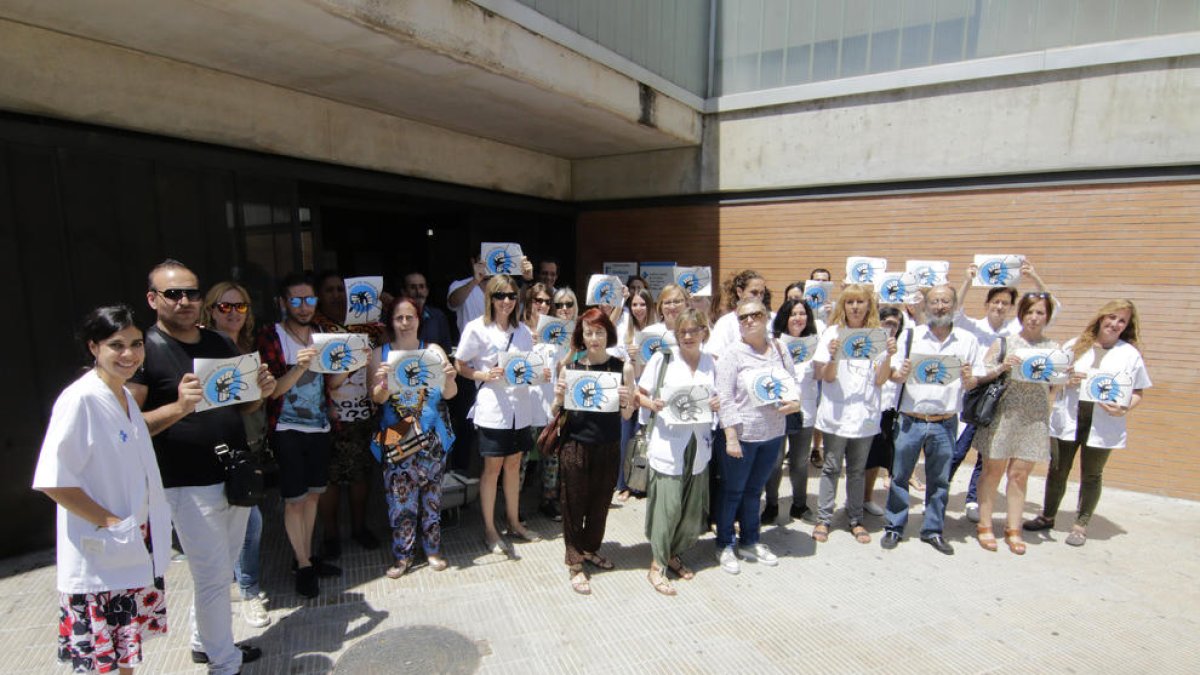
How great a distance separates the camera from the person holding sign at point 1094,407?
442 centimetres

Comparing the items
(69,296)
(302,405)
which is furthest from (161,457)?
(69,296)

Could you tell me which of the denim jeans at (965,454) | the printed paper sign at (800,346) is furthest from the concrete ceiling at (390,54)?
the denim jeans at (965,454)

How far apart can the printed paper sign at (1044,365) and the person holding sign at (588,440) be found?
2.96m

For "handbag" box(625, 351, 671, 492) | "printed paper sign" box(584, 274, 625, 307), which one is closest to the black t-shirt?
"handbag" box(625, 351, 671, 492)

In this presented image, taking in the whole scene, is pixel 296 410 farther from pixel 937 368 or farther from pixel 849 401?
pixel 937 368

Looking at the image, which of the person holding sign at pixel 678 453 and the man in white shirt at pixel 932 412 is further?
the man in white shirt at pixel 932 412

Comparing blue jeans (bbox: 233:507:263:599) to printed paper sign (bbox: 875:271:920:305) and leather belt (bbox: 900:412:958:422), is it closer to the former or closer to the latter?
leather belt (bbox: 900:412:958:422)

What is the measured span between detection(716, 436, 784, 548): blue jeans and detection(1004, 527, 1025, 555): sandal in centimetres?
213

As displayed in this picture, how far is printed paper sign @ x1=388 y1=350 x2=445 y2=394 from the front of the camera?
12.1 feet

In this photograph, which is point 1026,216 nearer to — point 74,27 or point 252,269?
point 252,269

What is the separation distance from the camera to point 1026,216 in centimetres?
646

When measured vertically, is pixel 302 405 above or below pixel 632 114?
below

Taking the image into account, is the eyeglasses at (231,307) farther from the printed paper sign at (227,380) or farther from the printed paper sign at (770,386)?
the printed paper sign at (770,386)

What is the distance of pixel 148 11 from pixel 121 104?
3.38 feet
